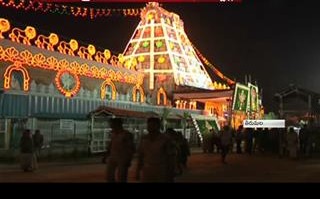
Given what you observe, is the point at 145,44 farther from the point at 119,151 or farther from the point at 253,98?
the point at 119,151

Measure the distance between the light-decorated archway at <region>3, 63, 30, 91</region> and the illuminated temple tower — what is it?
70.7ft

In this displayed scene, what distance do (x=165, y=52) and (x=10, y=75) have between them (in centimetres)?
3087

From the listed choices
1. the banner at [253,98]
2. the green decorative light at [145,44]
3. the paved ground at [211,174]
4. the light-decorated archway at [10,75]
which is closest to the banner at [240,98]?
the banner at [253,98]

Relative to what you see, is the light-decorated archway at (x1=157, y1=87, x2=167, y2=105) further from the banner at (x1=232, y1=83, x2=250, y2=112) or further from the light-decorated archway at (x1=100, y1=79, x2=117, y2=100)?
the light-decorated archway at (x1=100, y1=79, x2=117, y2=100)

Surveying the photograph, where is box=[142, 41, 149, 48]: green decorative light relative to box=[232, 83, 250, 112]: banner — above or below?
above

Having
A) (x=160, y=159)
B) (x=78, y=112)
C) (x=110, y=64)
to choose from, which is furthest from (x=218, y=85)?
(x=160, y=159)

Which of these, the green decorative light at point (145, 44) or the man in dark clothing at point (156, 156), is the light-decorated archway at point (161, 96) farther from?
the man in dark clothing at point (156, 156)

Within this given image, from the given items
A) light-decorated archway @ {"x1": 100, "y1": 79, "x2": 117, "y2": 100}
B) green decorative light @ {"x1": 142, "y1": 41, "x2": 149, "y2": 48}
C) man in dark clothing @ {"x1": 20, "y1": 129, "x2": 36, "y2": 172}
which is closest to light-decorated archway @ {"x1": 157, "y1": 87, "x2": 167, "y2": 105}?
light-decorated archway @ {"x1": 100, "y1": 79, "x2": 117, "y2": 100}

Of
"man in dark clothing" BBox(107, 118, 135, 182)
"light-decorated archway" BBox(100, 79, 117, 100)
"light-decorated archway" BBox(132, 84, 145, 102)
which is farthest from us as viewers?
"light-decorated archway" BBox(132, 84, 145, 102)

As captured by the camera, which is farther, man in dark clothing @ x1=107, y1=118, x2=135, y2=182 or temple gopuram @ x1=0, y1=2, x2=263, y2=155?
temple gopuram @ x1=0, y1=2, x2=263, y2=155

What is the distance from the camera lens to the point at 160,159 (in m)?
7.38

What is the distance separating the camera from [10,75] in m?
24.6

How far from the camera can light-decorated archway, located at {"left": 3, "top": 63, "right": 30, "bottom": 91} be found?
24.3 metres

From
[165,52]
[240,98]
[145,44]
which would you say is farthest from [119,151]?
[145,44]
